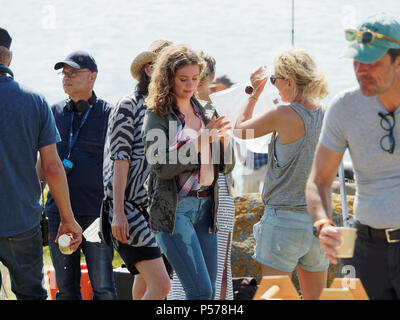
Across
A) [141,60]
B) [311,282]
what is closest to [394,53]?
[311,282]

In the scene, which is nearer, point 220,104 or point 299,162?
point 299,162

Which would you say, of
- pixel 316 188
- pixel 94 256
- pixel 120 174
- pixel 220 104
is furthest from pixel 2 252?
pixel 220 104

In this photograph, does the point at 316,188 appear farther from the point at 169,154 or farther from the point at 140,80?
the point at 140,80

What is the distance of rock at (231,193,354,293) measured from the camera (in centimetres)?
633

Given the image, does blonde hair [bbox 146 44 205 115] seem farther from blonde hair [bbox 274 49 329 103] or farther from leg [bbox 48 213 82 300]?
leg [bbox 48 213 82 300]

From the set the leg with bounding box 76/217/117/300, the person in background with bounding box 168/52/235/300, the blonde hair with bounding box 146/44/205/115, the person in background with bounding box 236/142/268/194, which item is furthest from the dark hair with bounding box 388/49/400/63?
the person in background with bounding box 236/142/268/194

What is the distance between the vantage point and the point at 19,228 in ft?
13.5

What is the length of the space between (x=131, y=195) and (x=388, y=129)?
6.31ft

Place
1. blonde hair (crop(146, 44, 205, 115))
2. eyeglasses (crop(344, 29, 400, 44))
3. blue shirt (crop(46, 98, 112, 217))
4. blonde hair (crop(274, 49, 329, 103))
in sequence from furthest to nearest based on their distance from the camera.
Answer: blue shirt (crop(46, 98, 112, 217))
blonde hair (crop(274, 49, 329, 103))
blonde hair (crop(146, 44, 205, 115))
eyeglasses (crop(344, 29, 400, 44))

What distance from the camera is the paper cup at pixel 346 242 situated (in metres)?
3.12

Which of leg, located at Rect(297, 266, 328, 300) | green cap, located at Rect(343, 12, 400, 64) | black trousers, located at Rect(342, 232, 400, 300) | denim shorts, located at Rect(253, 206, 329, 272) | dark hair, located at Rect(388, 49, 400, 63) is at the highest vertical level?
green cap, located at Rect(343, 12, 400, 64)

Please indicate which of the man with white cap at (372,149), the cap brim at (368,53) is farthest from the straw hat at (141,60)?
the cap brim at (368,53)

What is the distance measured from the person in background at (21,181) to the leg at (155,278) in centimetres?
65
